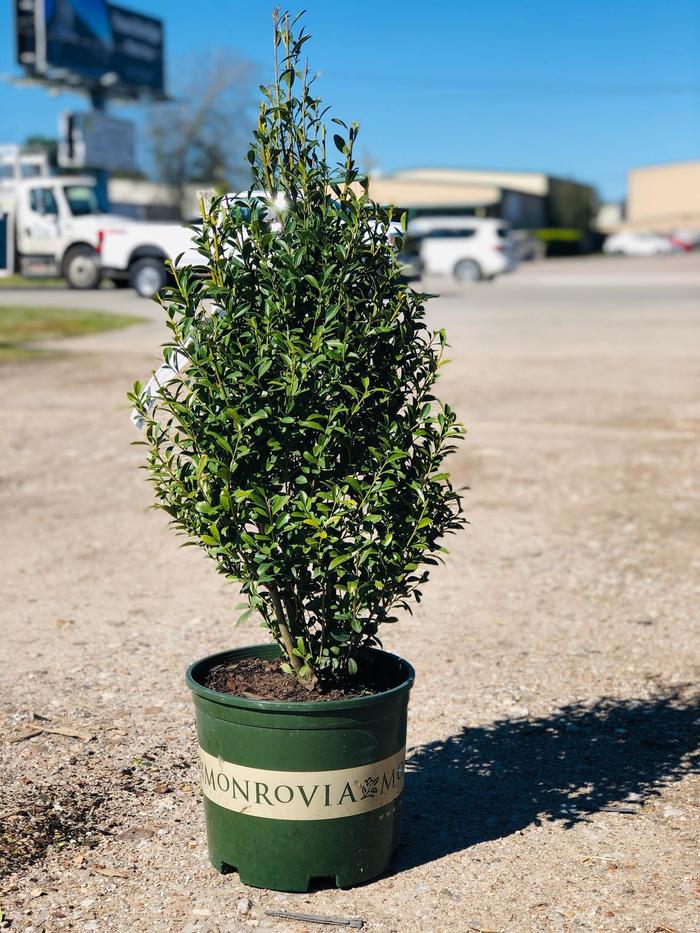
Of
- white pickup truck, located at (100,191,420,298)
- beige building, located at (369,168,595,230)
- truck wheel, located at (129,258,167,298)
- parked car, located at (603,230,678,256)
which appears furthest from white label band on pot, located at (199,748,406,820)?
parked car, located at (603,230,678,256)

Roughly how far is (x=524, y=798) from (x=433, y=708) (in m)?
0.75

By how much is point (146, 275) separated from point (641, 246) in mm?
50556

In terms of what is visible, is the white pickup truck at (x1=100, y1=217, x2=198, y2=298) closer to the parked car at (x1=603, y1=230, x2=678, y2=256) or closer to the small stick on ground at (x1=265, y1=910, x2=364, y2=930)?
the small stick on ground at (x1=265, y1=910, x2=364, y2=930)

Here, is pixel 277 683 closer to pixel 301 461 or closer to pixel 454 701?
pixel 301 461

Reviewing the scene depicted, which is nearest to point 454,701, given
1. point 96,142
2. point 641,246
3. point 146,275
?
point 146,275

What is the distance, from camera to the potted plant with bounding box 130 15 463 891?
110 inches

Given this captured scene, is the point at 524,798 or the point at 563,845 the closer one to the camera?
the point at 563,845

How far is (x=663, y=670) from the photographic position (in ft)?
15.4

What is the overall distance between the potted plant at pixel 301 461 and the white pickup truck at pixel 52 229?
72.4 feet

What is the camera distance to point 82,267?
24.9 metres

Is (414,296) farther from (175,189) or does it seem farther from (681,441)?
(175,189)

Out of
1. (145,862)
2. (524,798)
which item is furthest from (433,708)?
(145,862)

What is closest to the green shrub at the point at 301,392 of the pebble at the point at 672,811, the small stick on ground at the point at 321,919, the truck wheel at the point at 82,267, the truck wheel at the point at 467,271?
the small stick on ground at the point at 321,919

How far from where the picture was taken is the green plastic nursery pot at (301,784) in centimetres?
277
